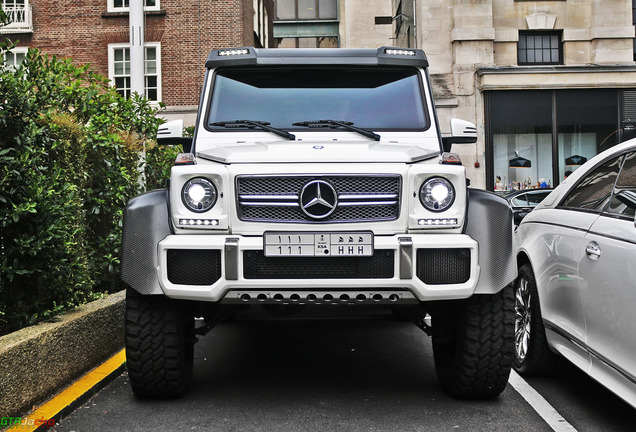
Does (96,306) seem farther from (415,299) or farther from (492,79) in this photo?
(492,79)

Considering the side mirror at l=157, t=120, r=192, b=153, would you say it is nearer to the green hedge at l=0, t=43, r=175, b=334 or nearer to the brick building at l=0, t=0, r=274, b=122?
the green hedge at l=0, t=43, r=175, b=334

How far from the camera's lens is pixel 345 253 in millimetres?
4227

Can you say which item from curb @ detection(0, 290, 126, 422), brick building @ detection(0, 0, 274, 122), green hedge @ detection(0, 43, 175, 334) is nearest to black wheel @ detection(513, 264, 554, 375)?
curb @ detection(0, 290, 126, 422)

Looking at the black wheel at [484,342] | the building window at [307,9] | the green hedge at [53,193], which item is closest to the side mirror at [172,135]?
the green hedge at [53,193]

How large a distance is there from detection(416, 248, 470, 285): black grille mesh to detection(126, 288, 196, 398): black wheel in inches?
60.2

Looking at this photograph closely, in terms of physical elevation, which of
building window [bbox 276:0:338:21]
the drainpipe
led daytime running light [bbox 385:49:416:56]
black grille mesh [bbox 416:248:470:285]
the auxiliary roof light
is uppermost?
building window [bbox 276:0:338:21]

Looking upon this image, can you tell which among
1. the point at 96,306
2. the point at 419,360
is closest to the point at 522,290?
the point at 419,360

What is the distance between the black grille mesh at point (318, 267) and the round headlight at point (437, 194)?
1.31 feet

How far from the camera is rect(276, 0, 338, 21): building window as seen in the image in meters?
42.8

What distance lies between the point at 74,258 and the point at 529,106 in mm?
21937

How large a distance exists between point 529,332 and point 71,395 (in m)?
3.18

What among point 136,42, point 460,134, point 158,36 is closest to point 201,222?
point 460,134

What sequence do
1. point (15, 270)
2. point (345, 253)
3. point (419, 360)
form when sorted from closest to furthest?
1. point (345, 253)
2. point (15, 270)
3. point (419, 360)

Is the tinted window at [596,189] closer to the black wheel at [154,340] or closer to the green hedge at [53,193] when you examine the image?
the black wheel at [154,340]
